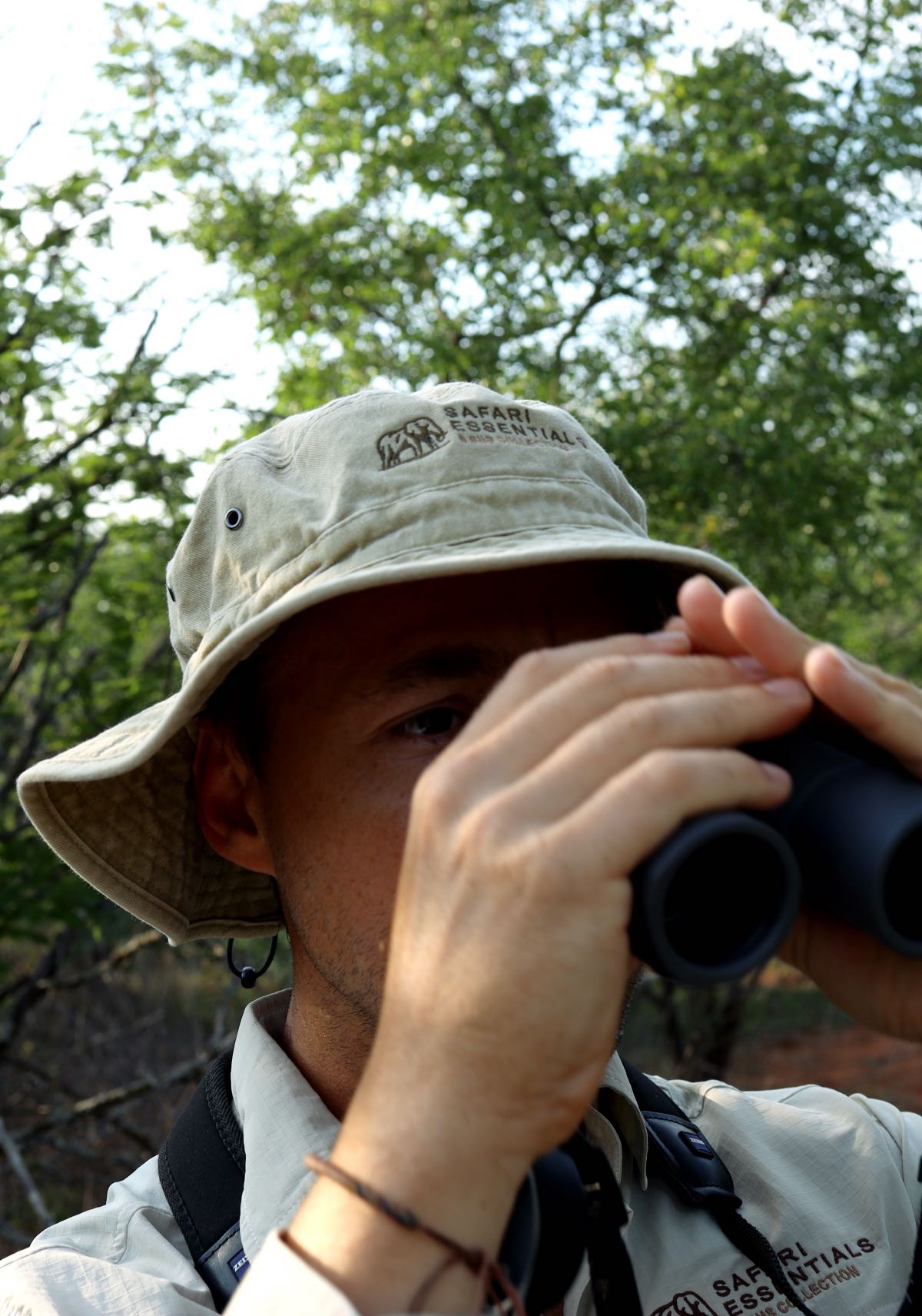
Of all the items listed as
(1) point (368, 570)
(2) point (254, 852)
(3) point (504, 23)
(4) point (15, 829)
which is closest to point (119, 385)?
(4) point (15, 829)

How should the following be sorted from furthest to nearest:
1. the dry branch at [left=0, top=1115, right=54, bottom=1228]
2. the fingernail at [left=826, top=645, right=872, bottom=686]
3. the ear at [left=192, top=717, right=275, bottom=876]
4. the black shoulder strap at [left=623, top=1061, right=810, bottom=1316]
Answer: the dry branch at [left=0, top=1115, right=54, bottom=1228] → the ear at [left=192, top=717, right=275, bottom=876] → the black shoulder strap at [left=623, top=1061, right=810, bottom=1316] → the fingernail at [left=826, top=645, right=872, bottom=686]

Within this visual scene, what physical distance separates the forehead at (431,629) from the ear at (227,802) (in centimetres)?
23

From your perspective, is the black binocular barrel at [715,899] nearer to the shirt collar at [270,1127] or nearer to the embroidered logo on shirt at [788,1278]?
the shirt collar at [270,1127]

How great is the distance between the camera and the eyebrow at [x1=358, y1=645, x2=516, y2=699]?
1907mm

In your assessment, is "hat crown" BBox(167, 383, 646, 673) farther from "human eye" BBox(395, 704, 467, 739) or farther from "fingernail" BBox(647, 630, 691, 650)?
"fingernail" BBox(647, 630, 691, 650)

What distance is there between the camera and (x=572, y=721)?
1231 millimetres

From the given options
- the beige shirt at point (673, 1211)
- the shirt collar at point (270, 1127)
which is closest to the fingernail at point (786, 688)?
the shirt collar at point (270, 1127)

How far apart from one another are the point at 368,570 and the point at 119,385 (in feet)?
12.9

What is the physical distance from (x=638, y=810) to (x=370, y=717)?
0.78 meters

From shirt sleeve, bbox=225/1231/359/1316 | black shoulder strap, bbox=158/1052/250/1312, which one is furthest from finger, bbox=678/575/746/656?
black shoulder strap, bbox=158/1052/250/1312

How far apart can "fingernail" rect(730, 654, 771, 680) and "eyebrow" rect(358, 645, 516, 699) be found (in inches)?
23.1

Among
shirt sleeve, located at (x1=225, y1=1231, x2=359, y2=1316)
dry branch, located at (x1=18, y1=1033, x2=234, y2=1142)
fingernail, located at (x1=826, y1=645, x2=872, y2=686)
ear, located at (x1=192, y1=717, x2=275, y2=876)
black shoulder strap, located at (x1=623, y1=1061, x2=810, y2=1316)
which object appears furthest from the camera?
dry branch, located at (x1=18, y1=1033, x2=234, y2=1142)

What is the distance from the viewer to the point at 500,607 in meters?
1.94

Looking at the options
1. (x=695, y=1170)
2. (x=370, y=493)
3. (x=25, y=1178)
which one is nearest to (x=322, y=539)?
(x=370, y=493)
